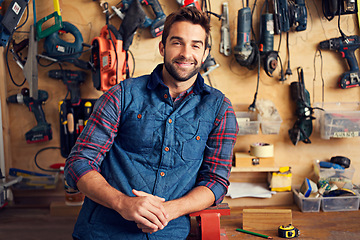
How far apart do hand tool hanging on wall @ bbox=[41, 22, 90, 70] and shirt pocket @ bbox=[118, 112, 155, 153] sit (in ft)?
3.12

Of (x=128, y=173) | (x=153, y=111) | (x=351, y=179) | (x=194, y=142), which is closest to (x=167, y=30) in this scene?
(x=153, y=111)

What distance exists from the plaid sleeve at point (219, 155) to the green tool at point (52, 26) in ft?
4.11

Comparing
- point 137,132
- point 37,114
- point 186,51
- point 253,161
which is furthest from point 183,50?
point 37,114

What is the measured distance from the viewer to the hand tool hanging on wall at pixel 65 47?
2.10 m

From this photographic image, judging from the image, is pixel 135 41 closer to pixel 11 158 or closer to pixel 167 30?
pixel 167 30

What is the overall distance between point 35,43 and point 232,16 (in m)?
1.33

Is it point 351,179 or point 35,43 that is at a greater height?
point 35,43

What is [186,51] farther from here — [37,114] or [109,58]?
[37,114]

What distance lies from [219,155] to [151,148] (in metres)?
0.28

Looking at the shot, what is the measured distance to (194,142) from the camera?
1.33m

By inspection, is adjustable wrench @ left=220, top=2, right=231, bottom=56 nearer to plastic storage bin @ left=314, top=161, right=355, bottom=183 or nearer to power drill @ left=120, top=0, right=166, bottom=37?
power drill @ left=120, top=0, right=166, bottom=37

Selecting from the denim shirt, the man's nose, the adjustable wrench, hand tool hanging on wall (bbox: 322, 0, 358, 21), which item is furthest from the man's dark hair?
hand tool hanging on wall (bbox: 322, 0, 358, 21)

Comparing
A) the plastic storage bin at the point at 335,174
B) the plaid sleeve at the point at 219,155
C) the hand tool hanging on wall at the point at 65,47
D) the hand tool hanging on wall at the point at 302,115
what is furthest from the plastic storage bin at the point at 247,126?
the hand tool hanging on wall at the point at 65,47

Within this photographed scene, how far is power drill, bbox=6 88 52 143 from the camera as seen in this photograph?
7.09 ft
